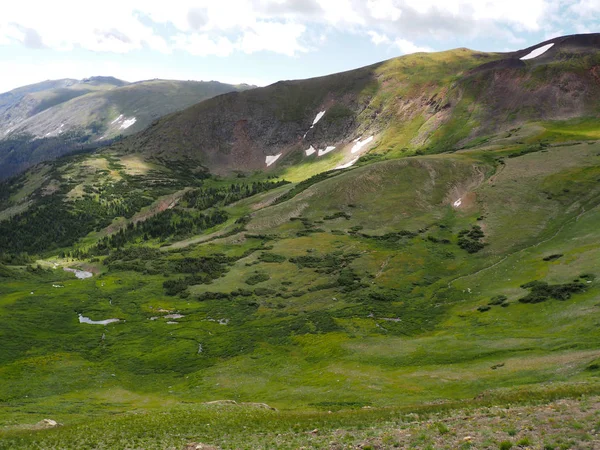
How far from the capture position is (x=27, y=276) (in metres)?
142

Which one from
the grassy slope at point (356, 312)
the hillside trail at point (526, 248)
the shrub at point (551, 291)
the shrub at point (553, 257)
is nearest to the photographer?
the grassy slope at point (356, 312)

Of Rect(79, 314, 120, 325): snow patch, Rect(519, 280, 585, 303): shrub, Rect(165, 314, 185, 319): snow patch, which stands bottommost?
Rect(165, 314, 185, 319): snow patch

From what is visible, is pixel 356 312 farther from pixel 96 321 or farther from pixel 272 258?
pixel 96 321

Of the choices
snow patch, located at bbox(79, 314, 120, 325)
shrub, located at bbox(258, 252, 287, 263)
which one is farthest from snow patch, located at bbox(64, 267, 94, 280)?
shrub, located at bbox(258, 252, 287, 263)

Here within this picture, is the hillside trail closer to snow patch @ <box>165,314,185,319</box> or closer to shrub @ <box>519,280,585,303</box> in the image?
shrub @ <box>519,280,585,303</box>

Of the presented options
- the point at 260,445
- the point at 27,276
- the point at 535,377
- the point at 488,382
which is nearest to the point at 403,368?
the point at 488,382

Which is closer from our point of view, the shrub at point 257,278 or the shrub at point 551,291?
the shrub at point 551,291

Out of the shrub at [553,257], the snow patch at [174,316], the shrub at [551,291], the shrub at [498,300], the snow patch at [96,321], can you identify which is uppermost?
the shrub at [553,257]

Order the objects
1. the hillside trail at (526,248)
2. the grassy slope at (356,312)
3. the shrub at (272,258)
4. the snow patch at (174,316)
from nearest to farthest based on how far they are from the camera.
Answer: the grassy slope at (356,312) → the snow patch at (174,316) → the hillside trail at (526,248) → the shrub at (272,258)

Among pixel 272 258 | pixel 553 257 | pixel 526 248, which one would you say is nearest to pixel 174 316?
pixel 272 258

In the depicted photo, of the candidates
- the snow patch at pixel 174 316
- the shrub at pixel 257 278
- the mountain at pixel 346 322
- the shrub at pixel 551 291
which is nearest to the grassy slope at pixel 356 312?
the mountain at pixel 346 322

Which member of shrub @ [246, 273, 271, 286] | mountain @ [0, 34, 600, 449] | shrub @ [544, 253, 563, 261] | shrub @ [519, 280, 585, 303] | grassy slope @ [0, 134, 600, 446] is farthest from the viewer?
shrub @ [246, 273, 271, 286]

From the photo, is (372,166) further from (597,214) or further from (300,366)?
(300,366)

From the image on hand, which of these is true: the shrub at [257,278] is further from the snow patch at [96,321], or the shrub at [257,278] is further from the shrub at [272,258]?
the snow patch at [96,321]
